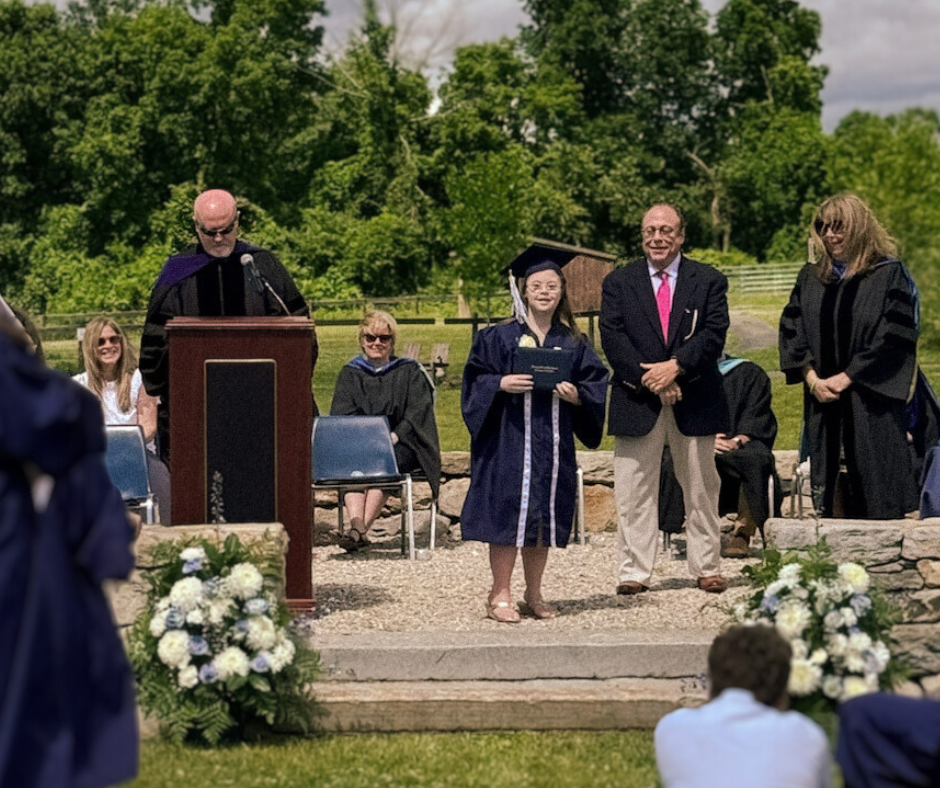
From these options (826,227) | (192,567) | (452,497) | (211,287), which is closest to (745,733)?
(192,567)

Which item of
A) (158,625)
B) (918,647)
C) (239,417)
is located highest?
(239,417)

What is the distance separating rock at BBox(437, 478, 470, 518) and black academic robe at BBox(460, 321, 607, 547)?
13.7ft

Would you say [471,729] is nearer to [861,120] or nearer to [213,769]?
[213,769]

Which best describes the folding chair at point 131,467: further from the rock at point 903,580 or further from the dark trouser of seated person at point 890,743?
the dark trouser of seated person at point 890,743

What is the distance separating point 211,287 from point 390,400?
3570 mm

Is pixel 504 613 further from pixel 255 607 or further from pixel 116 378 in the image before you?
pixel 116 378

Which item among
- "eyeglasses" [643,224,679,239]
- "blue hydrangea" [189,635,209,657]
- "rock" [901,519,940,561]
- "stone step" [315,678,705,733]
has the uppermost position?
"eyeglasses" [643,224,679,239]

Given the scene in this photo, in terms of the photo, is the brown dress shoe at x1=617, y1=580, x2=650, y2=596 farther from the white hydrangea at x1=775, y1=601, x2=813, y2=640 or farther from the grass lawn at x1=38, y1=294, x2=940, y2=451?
the grass lawn at x1=38, y1=294, x2=940, y2=451

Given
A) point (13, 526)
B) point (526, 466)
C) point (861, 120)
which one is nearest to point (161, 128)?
point (861, 120)

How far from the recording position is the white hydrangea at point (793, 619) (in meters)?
6.44

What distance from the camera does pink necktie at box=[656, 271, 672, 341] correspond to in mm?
9078

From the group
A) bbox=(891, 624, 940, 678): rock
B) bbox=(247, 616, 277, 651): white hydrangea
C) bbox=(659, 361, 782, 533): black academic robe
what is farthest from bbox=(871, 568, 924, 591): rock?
bbox=(659, 361, 782, 533): black academic robe

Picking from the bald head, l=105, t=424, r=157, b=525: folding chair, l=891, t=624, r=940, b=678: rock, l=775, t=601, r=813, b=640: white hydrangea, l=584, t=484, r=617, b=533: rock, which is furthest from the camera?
l=584, t=484, r=617, b=533: rock

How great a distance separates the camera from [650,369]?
8945 millimetres
